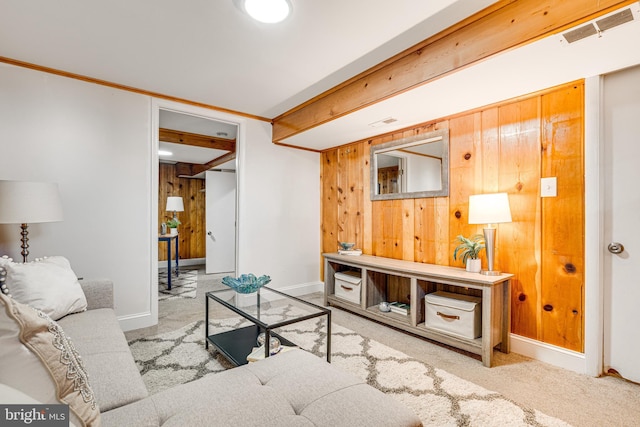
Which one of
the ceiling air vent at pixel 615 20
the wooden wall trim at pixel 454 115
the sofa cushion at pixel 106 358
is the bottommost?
the sofa cushion at pixel 106 358

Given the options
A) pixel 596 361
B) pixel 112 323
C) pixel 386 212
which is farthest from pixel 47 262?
pixel 596 361

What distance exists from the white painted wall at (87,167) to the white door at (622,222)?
367 centimetres

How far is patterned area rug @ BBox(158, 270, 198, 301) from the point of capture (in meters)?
4.01

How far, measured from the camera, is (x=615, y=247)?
1.95m

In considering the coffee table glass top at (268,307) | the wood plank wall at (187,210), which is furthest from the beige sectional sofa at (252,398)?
the wood plank wall at (187,210)

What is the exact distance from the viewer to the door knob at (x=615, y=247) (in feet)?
6.35

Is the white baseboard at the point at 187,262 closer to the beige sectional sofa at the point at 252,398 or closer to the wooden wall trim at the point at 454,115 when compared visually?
the wooden wall trim at the point at 454,115

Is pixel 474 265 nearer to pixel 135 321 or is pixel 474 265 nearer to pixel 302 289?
pixel 302 289

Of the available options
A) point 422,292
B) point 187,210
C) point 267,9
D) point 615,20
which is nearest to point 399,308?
point 422,292

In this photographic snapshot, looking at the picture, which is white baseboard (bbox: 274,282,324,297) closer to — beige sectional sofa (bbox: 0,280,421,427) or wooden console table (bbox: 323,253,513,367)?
wooden console table (bbox: 323,253,513,367)

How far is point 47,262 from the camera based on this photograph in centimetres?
192

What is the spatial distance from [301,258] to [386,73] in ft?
8.48

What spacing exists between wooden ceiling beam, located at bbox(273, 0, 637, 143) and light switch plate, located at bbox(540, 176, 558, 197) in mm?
1061

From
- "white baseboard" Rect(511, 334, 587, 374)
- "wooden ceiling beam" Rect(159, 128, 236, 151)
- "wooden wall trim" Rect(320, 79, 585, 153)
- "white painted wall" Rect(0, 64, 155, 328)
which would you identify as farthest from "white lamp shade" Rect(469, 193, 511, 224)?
"wooden ceiling beam" Rect(159, 128, 236, 151)
